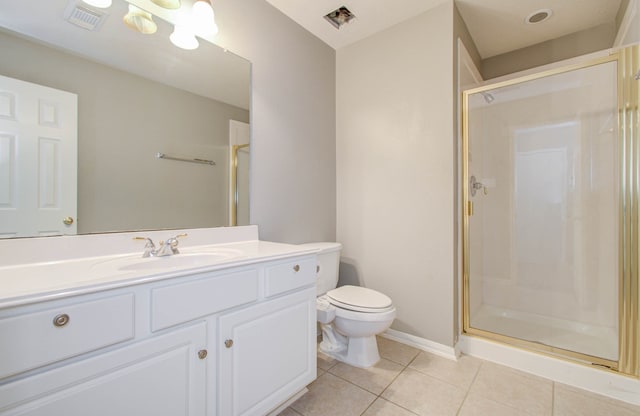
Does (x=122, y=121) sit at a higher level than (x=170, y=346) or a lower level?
higher

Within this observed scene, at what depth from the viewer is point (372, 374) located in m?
1.66

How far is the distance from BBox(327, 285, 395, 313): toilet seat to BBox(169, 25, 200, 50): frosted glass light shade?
1693 millimetres

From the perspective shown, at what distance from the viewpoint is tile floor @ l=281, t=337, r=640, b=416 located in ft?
4.45

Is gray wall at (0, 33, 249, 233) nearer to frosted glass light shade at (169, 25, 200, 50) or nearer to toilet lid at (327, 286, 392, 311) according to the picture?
frosted glass light shade at (169, 25, 200, 50)

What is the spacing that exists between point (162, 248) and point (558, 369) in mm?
2298

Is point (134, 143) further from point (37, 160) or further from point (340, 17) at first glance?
point (340, 17)

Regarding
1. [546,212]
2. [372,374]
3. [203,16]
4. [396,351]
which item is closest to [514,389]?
[396,351]

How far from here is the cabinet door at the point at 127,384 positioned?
64 cm

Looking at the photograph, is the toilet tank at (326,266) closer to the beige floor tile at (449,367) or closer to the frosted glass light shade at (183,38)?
the beige floor tile at (449,367)

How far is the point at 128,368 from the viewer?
2.55 ft

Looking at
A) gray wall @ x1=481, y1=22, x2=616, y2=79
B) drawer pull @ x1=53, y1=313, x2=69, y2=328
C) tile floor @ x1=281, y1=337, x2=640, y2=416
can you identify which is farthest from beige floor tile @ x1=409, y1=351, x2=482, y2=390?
gray wall @ x1=481, y1=22, x2=616, y2=79

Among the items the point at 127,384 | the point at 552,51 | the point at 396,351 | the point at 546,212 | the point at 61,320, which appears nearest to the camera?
the point at 61,320

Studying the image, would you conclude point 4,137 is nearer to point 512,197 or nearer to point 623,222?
point 623,222

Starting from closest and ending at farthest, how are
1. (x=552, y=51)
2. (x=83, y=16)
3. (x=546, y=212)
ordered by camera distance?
(x=83, y=16)
(x=546, y=212)
(x=552, y=51)
